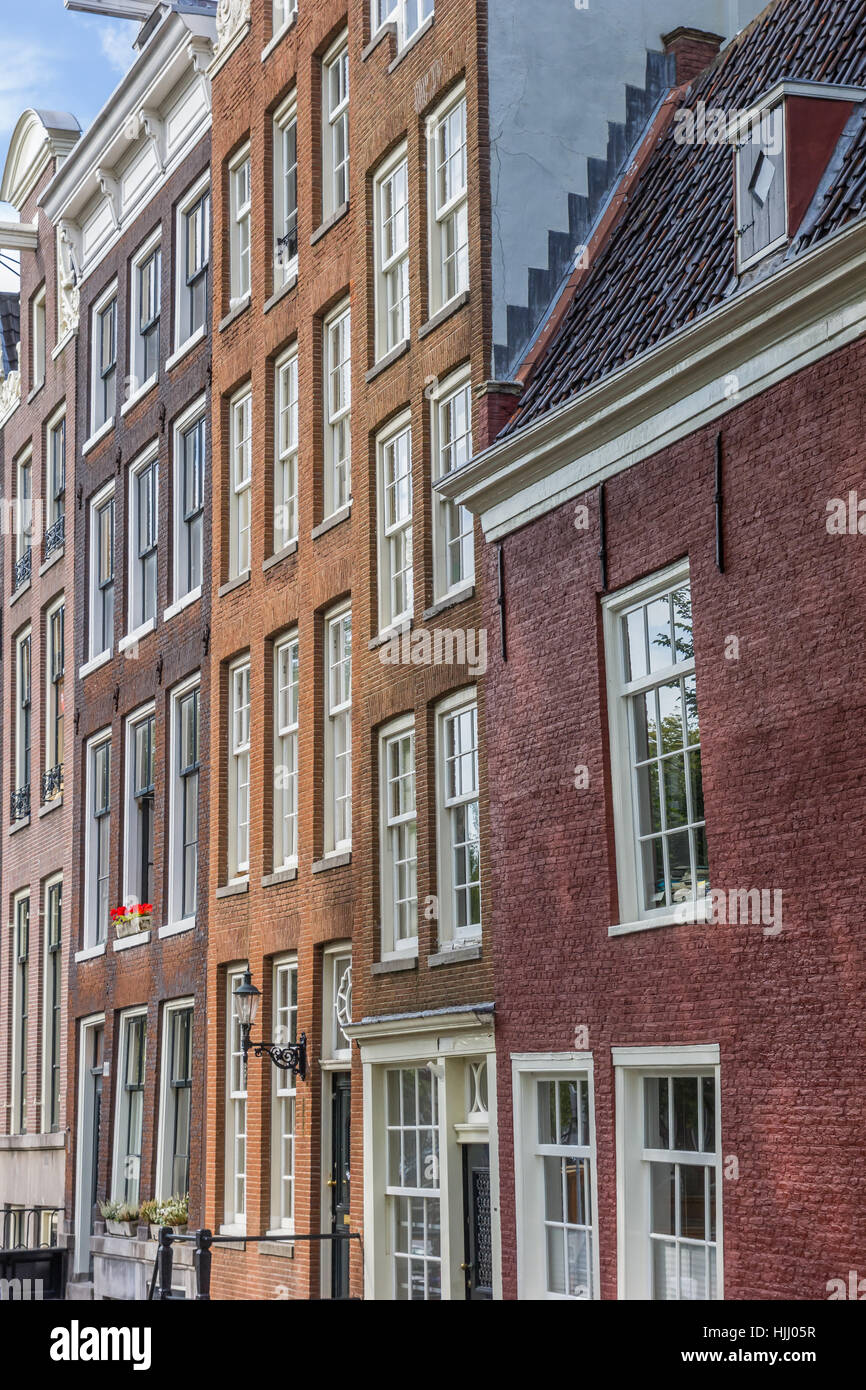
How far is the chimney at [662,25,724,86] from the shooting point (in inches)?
775

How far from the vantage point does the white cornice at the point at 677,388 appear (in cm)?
1270

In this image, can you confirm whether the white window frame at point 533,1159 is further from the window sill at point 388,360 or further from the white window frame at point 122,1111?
the white window frame at point 122,1111

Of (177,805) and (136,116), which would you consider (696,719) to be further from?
(136,116)

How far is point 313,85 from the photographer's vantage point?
23.0m

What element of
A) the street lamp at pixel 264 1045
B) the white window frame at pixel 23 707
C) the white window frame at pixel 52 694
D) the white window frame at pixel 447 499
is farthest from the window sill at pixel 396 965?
the white window frame at pixel 23 707

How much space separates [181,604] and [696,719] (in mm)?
12737

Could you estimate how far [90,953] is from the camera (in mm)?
28594

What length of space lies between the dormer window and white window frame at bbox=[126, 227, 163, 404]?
14.6m

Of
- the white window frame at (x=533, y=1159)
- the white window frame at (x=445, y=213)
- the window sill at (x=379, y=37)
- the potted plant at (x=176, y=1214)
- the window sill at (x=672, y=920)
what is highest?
the window sill at (x=379, y=37)

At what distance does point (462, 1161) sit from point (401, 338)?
816 centimetres

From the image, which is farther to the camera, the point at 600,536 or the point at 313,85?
the point at 313,85

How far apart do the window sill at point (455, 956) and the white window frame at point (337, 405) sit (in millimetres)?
5670
